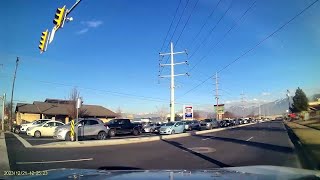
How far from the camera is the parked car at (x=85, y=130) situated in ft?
88.1

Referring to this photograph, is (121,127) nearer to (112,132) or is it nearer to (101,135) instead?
(112,132)

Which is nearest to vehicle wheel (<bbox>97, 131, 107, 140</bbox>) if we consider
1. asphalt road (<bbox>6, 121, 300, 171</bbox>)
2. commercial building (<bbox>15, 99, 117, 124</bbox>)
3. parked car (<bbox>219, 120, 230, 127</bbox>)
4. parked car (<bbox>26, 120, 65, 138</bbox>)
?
parked car (<bbox>26, 120, 65, 138</bbox>)

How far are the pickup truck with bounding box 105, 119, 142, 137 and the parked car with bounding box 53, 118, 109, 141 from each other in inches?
206

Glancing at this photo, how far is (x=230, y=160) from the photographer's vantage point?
14984mm

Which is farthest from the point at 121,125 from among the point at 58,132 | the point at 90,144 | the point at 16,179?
the point at 16,179

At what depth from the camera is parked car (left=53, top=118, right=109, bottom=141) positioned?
1057 inches

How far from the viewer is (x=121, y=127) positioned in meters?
36.7

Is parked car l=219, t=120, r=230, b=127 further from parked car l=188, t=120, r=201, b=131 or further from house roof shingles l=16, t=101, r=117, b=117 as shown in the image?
house roof shingles l=16, t=101, r=117, b=117

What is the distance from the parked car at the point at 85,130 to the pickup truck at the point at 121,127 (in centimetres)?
524

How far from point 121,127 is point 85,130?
8.96 meters

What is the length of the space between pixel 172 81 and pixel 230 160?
42.4m

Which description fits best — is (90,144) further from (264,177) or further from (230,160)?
A: (264,177)

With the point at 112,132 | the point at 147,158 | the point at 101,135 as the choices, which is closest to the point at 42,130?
the point at 112,132

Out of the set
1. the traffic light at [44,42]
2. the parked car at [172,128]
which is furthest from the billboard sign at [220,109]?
the traffic light at [44,42]
